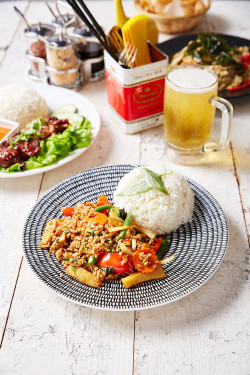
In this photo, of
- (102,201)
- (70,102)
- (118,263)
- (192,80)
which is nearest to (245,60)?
(192,80)

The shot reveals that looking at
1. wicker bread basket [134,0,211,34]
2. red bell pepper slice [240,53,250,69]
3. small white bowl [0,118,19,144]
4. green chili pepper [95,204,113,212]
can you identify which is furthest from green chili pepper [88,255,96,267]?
wicker bread basket [134,0,211,34]

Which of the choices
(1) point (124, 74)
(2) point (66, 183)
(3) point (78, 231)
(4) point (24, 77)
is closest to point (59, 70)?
(4) point (24, 77)

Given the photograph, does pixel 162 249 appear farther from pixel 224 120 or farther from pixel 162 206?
pixel 224 120

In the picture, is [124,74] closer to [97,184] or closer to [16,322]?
[97,184]

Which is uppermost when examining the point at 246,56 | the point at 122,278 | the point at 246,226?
the point at 246,56

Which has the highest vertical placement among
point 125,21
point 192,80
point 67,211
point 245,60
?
point 125,21

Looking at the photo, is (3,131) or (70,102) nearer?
(3,131)

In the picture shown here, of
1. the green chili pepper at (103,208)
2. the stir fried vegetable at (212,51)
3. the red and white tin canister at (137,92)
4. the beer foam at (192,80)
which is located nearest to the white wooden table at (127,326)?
the green chili pepper at (103,208)
